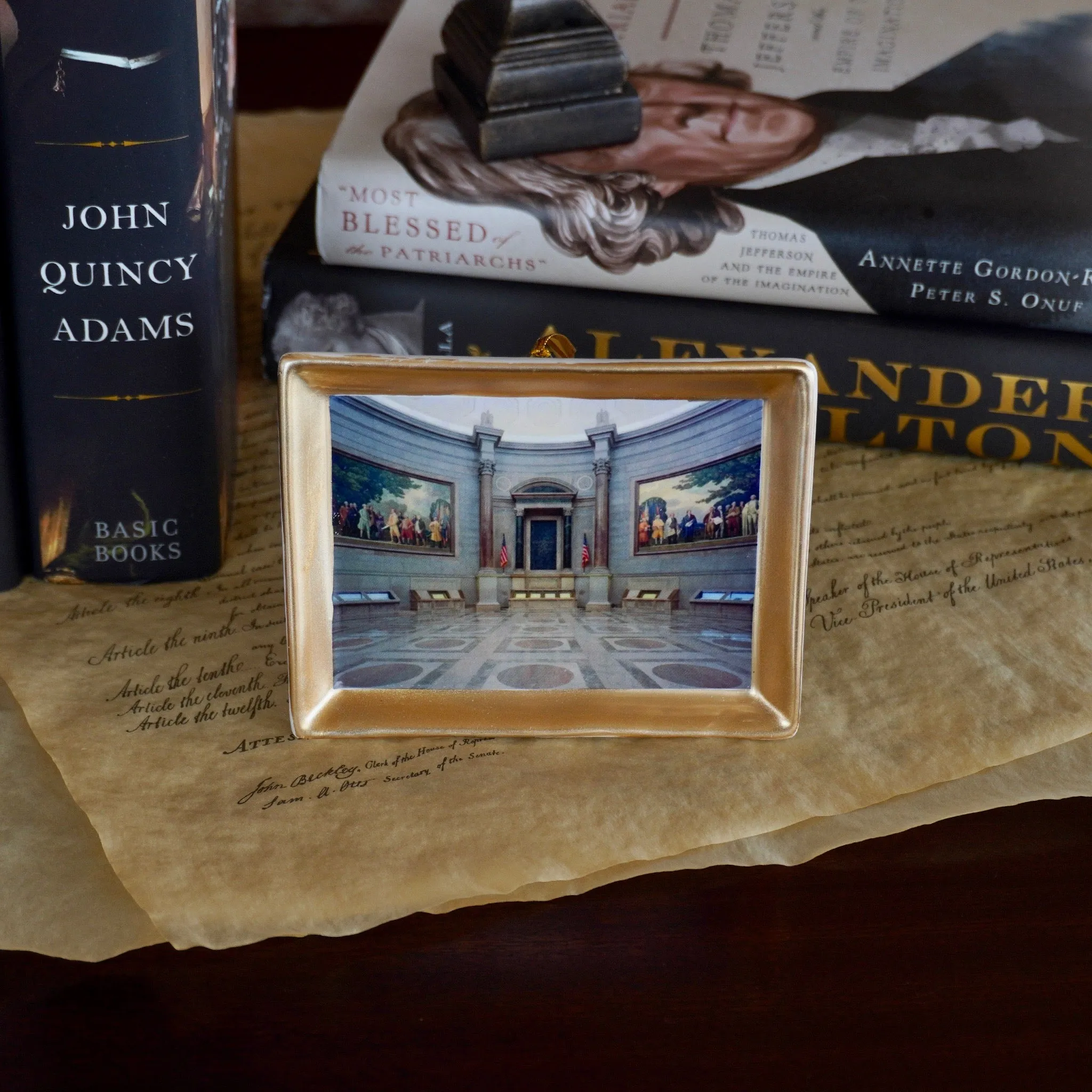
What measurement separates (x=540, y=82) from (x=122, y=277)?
24 cm

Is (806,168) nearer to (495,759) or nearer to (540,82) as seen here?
(540,82)

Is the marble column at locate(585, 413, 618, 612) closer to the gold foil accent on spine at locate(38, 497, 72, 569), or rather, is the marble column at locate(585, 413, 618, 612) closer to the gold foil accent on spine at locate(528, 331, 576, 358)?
the gold foil accent on spine at locate(528, 331, 576, 358)

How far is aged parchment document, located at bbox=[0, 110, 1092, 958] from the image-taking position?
0.50 m

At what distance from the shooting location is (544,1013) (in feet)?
1.48

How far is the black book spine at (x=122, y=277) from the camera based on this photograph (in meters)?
0.55

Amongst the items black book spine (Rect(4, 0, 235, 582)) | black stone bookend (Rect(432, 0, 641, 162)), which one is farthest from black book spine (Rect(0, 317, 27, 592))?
black stone bookend (Rect(432, 0, 641, 162))

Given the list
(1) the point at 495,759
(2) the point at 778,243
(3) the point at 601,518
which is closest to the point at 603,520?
(3) the point at 601,518

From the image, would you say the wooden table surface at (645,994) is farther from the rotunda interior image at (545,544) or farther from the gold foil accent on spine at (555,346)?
the gold foil accent on spine at (555,346)

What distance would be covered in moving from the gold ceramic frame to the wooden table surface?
0.24 feet

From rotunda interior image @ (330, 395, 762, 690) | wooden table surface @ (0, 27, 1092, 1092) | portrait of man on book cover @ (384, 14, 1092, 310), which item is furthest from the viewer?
portrait of man on book cover @ (384, 14, 1092, 310)

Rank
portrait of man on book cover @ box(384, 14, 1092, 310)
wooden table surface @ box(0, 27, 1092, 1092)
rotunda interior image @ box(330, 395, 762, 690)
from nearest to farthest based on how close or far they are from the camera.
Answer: wooden table surface @ box(0, 27, 1092, 1092)
rotunda interior image @ box(330, 395, 762, 690)
portrait of man on book cover @ box(384, 14, 1092, 310)

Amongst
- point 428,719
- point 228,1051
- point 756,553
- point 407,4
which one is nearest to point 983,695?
point 756,553

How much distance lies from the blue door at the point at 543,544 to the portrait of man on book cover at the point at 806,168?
0.21 m

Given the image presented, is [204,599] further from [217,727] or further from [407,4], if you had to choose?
[407,4]
